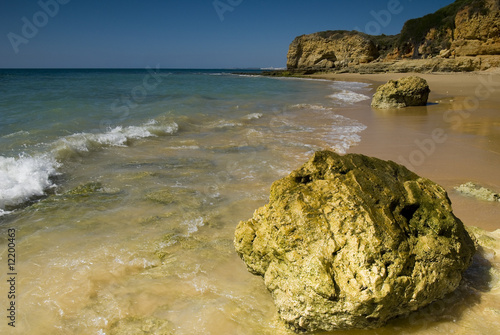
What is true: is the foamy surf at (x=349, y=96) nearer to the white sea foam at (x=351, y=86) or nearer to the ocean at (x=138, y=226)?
the white sea foam at (x=351, y=86)

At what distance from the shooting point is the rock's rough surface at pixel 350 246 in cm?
→ 220

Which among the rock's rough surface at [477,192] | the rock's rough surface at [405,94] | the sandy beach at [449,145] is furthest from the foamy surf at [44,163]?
the rock's rough surface at [405,94]

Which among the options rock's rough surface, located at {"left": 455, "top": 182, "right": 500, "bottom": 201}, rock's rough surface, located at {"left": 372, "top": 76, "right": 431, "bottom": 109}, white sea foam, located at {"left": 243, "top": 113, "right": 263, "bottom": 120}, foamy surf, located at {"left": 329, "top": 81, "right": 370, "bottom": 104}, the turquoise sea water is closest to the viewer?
rock's rough surface, located at {"left": 455, "top": 182, "right": 500, "bottom": 201}

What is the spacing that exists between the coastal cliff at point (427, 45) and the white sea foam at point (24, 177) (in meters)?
37.0

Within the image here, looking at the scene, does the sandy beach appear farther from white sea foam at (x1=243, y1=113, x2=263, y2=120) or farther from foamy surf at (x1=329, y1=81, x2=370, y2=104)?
foamy surf at (x1=329, y1=81, x2=370, y2=104)

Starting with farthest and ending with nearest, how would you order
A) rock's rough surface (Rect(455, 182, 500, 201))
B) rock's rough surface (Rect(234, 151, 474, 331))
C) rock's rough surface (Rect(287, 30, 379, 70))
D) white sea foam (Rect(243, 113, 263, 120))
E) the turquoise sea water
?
rock's rough surface (Rect(287, 30, 379, 70)), white sea foam (Rect(243, 113, 263, 120)), the turquoise sea water, rock's rough surface (Rect(455, 182, 500, 201)), rock's rough surface (Rect(234, 151, 474, 331))

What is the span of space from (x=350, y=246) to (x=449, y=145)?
251 inches

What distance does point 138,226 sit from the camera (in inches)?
158

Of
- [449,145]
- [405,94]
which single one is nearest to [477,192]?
[449,145]

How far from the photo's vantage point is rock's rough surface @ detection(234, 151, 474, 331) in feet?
7.21

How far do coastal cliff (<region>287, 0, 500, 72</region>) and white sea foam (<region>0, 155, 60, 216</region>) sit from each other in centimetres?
3701

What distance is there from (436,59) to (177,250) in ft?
132

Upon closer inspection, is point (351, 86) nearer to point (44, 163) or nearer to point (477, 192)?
point (477, 192)

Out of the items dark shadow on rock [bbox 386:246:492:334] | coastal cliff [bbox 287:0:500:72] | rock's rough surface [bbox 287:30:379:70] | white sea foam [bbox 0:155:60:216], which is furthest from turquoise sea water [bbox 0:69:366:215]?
rock's rough surface [bbox 287:30:379:70]
